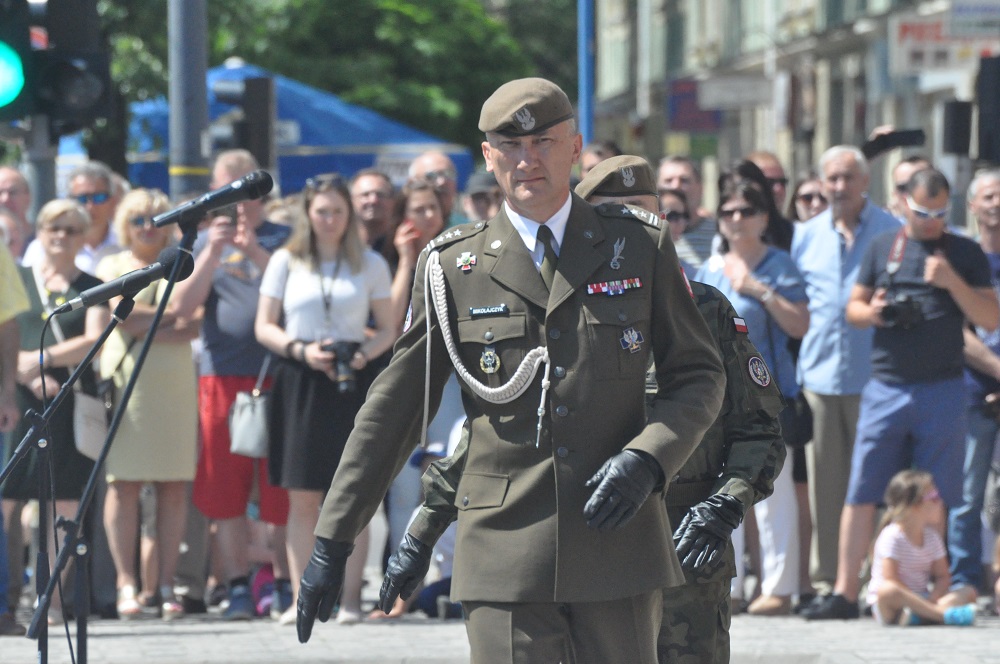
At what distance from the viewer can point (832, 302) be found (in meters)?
9.86

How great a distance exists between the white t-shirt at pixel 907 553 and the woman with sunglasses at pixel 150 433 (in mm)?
3370

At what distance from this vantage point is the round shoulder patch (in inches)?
215

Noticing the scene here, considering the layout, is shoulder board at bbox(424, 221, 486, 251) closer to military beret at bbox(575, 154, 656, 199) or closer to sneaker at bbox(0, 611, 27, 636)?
military beret at bbox(575, 154, 656, 199)

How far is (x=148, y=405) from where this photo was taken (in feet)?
31.0

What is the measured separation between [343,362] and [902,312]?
2.67 metres

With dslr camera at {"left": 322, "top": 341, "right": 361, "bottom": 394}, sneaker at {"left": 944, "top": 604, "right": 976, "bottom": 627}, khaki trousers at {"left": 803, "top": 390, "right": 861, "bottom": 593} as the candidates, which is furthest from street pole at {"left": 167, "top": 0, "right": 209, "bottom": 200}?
sneaker at {"left": 944, "top": 604, "right": 976, "bottom": 627}

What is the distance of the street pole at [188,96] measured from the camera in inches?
430

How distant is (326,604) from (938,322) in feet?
17.7

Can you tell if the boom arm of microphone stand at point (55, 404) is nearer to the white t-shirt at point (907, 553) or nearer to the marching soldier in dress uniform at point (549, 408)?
the marching soldier in dress uniform at point (549, 408)

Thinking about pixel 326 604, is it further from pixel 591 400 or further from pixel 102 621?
pixel 102 621

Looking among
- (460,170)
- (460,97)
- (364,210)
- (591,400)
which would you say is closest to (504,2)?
(460,97)

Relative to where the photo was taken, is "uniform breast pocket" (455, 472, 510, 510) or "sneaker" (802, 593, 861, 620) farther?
"sneaker" (802, 593, 861, 620)

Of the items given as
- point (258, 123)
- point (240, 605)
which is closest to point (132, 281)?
point (240, 605)

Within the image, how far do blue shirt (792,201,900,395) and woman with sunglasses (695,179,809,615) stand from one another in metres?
0.45
